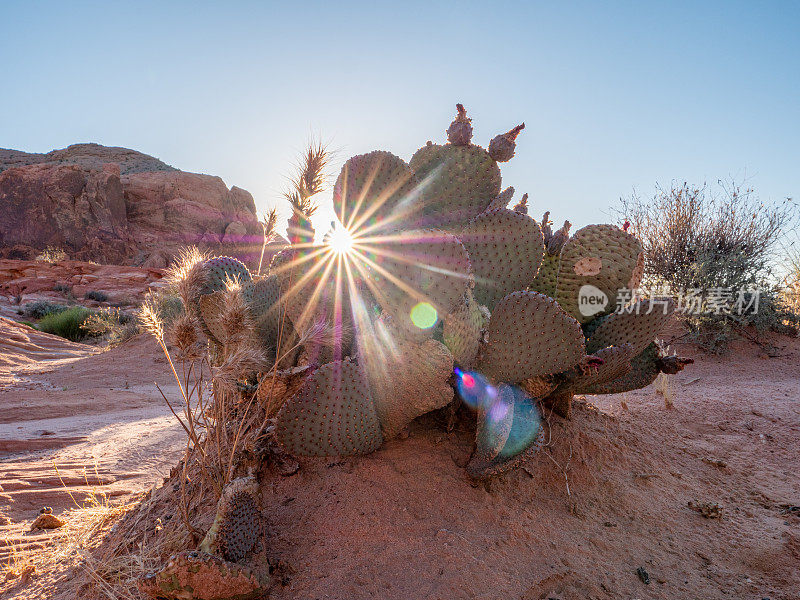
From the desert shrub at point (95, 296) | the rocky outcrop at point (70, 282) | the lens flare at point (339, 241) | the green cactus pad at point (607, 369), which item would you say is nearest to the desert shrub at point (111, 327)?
the rocky outcrop at point (70, 282)

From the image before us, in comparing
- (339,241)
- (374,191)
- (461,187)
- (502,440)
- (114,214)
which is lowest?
(502,440)

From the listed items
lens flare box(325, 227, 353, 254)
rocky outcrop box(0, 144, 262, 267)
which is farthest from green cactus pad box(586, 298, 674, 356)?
rocky outcrop box(0, 144, 262, 267)

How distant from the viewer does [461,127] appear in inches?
118

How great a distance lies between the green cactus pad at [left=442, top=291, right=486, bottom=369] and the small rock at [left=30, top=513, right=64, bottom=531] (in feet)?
7.72

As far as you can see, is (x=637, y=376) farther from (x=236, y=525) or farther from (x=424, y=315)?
(x=236, y=525)

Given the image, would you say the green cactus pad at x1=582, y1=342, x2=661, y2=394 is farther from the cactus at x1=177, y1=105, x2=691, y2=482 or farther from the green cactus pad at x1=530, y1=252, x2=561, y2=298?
the green cactus pad at x1=530, y1=252, x2=561, y2=298

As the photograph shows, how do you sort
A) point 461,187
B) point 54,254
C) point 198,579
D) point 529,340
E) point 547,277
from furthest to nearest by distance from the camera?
point 54,254, point 547,277, point 461,187, point 529,340, point 198,579

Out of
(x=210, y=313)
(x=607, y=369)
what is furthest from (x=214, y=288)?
(x=607, y=369)

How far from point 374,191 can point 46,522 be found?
258cm

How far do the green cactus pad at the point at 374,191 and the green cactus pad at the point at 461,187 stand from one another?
252mm

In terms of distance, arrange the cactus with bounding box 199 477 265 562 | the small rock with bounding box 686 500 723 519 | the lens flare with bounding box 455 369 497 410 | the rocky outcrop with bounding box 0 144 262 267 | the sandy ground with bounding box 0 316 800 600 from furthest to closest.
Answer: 1. the rocky outcrop with bounding box 0 144 262 267
2. the small rock with bounding box 686 500 723 519
3. the lens flare with bounding box 455 369 497 410
4. the sandy ground with bounding box 0 316 800 600
5. the cactus with bounding box 199 477 265 562

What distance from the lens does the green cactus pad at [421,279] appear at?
2160mm

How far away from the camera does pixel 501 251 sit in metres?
2.61

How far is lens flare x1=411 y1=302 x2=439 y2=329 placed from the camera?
217cm
